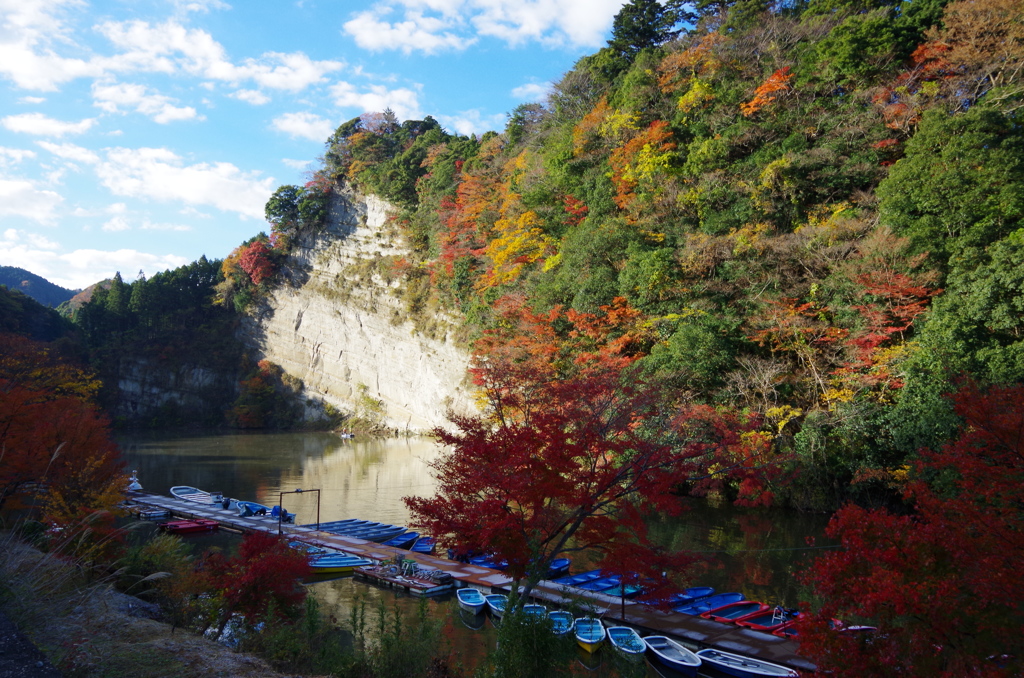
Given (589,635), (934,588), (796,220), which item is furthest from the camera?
(796,220)

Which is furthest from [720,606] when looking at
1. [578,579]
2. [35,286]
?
[35,286]

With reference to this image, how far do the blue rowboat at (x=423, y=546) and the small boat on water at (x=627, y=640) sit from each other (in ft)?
27.2

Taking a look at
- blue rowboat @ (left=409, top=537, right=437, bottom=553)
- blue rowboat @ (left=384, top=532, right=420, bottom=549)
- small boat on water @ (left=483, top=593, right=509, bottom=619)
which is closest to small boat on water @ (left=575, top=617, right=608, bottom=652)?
small boat on water @ (left=483, top=593, right=509, bottom=619)

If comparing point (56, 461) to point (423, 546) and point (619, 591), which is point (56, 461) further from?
point (619, 591)

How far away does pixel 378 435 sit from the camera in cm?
5097

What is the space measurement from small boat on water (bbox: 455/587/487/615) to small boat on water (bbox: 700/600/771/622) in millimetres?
4809

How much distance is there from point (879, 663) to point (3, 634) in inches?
297

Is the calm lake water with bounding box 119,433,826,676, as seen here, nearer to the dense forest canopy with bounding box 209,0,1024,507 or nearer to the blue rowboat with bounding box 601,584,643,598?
the blue rowboat with bounding box 601,584,643,598

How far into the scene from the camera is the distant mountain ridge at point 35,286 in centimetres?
8969

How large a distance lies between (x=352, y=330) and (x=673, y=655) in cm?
4694

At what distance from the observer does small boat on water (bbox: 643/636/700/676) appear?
1033 centimetres

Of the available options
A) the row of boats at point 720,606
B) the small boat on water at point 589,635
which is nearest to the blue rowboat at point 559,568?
the row of boats at point 720,606

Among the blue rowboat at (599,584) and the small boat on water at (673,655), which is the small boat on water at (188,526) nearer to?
the blue rowboat at (599,584)

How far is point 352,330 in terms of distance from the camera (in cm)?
5362
